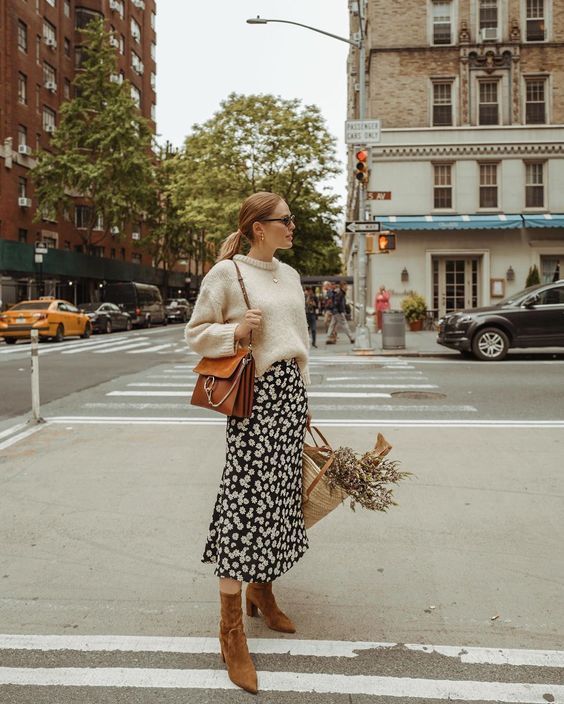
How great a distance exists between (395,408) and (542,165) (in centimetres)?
2364

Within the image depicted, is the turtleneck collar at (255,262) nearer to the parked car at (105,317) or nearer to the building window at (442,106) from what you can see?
the building window at (442,106)

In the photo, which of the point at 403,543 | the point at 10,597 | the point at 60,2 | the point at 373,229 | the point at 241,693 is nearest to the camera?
the point at 241,693

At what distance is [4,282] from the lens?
1353 inches

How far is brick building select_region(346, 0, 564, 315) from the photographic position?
30.1m

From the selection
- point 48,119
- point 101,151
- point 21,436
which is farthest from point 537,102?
point 48,119

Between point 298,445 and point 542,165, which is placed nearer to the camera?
point 298,445

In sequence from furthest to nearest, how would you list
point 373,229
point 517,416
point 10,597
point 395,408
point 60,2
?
1. point 60,2
2. point 373,229
3. point 395,408
4. point 517,416
5. point 10,597

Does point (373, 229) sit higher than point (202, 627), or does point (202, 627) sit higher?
point (373, 229)

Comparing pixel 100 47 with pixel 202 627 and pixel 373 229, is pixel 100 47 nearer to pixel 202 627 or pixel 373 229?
pixel 373 229

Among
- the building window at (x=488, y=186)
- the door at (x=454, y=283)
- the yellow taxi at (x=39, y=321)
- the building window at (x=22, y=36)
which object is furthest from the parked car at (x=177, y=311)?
the building window at (x=488, y=186)

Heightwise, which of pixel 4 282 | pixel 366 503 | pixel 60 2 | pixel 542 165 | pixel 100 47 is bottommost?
Answer: pixel 366 503

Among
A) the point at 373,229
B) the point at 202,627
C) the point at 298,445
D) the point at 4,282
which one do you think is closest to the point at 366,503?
the point at 298,445

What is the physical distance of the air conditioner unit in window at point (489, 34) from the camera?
30.1 metres

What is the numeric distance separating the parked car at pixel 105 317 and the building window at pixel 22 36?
52.7 ft
